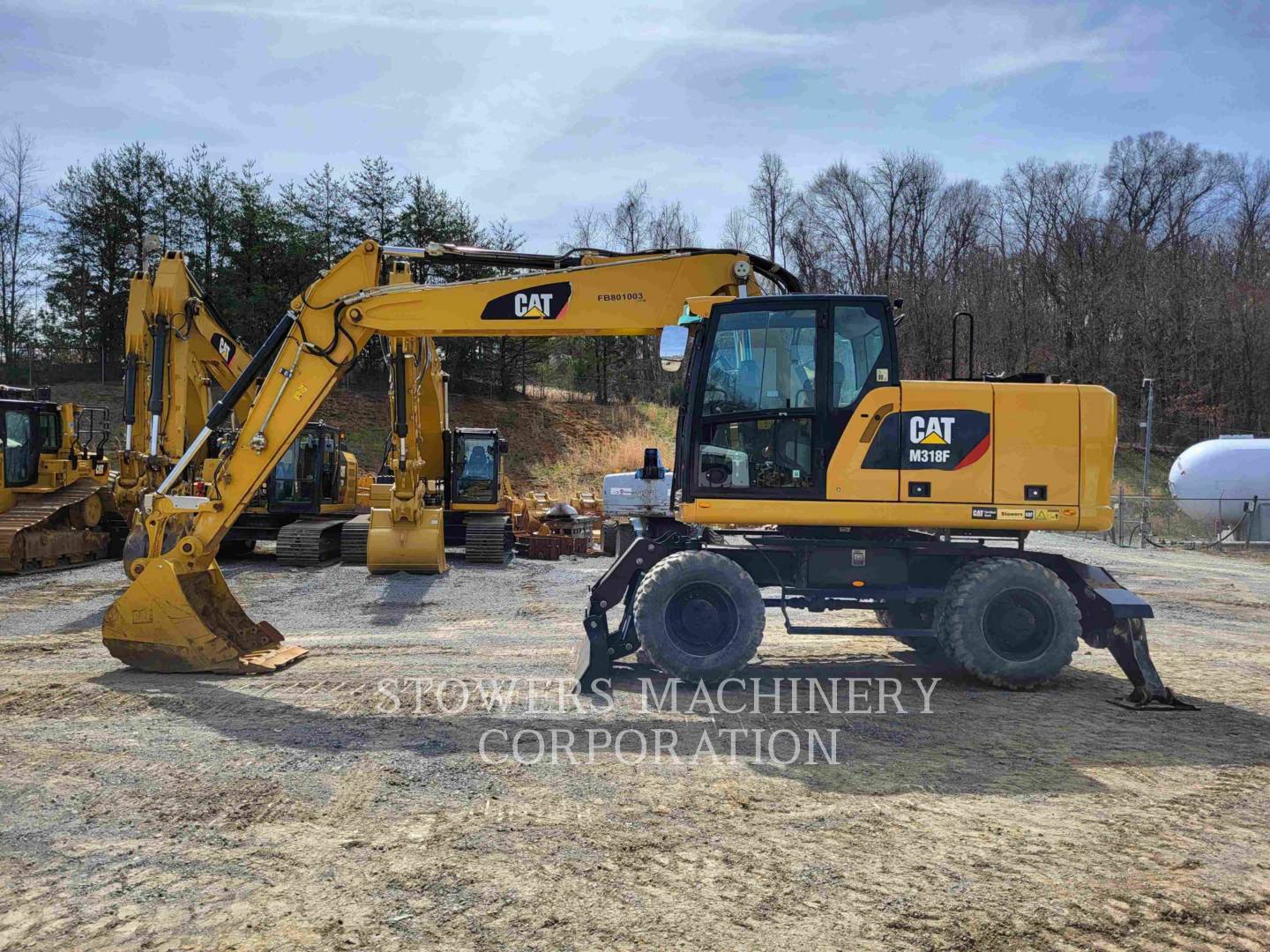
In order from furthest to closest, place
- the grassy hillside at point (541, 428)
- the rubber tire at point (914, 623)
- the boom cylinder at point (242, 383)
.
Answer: the grassy hillside at point (541, 428) < the rubber tire at point (914, 623) < the boom cylinder at point (242, 383)

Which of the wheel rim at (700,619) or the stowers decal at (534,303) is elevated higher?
the stowers decal at (534,303)

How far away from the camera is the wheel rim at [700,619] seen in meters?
7.07

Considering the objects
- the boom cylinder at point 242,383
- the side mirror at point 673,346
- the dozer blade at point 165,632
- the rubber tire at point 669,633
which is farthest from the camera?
the boom cylinder at point 242,383

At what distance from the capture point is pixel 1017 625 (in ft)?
23.6

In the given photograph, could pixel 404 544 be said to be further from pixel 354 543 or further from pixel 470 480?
pixel 470 480

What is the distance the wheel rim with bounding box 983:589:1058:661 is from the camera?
716cm

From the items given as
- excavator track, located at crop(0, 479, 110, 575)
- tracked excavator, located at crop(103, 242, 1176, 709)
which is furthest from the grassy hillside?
tracked excavator, located at crop(103, 242, 1176, 709)

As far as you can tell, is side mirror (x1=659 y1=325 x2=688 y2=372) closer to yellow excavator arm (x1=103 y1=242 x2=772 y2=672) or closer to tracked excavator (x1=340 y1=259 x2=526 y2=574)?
yellow excavator arm (x1=103 y1=242 x2=772 y2=672)

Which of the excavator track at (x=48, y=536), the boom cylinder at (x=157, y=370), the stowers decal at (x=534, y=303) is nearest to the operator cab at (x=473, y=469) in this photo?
the boom cylinder at (x=157, y=370)

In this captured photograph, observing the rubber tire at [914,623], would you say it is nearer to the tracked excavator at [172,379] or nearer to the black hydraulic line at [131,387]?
the tracked excavator at [172,379]

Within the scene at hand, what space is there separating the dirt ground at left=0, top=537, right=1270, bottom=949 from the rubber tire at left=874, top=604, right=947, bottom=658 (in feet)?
1.96

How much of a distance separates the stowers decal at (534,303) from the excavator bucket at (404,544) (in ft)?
24.3

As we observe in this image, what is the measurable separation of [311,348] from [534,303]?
2.06m

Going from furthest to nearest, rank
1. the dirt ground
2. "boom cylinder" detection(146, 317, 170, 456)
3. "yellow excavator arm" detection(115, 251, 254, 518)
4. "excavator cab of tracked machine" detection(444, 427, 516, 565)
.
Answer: "excavator cab of tracked machine" detection(444, 427, 516, 565), "yellow excavator arm" detection(115, 251, 254, 518), "boom cylinder" detection(146, 317, 170, 456), the dirt ground
